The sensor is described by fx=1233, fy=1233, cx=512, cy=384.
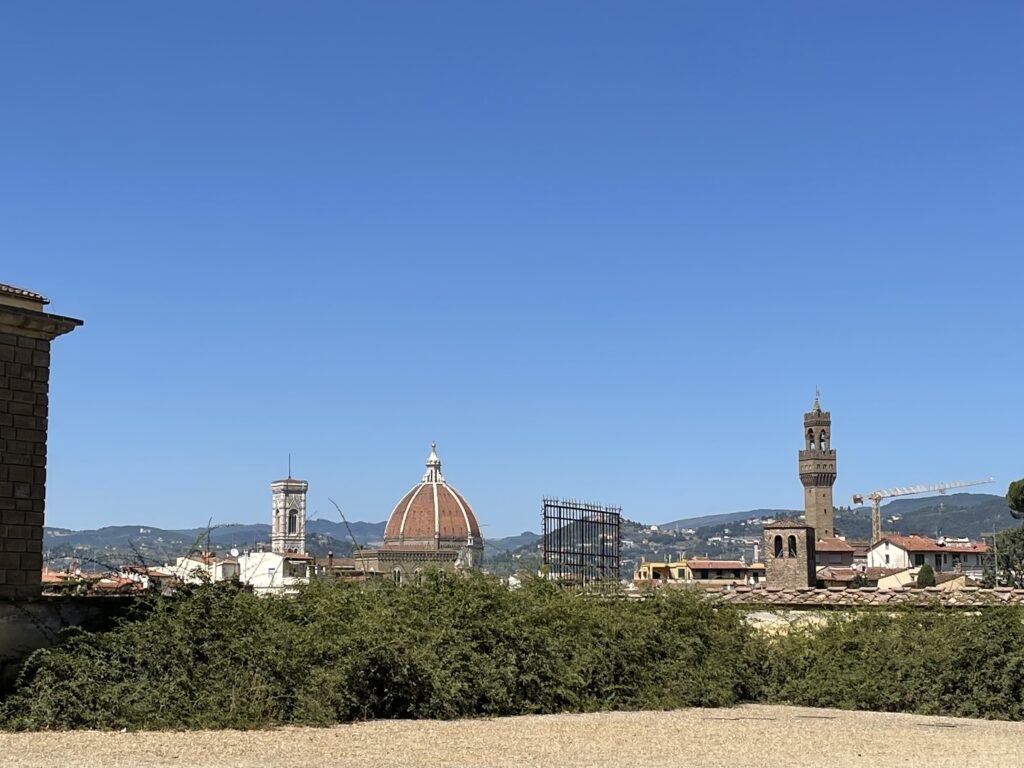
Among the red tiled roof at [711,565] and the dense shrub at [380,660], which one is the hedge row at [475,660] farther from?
the red tiled roof at [711,565]

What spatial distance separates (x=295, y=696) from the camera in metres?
13.1

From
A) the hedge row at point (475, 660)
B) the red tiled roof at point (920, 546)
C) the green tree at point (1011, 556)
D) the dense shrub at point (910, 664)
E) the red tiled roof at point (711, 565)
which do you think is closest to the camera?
the hedge row at point (475, 660)

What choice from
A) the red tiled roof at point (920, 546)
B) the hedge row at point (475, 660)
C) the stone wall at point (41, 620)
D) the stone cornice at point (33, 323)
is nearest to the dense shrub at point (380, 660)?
the hedge row at point (475, 660)

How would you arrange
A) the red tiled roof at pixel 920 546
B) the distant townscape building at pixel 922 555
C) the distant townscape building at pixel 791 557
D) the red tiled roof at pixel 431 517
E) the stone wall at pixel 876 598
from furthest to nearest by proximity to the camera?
1. the red tiled roof at pixel 431 517
2. the red tiled roof at pixel 920 546
3. the distant townscape building at pixel 922 555
4. the distant townscape building at pixel 791 557
5. the stone wall at pixel 876 598

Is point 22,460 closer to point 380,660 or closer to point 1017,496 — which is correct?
point 380,660

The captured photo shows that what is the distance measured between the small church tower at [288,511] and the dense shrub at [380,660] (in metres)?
135

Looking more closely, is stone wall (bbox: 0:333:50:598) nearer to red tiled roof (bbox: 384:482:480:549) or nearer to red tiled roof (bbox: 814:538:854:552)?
red tiled roof (bbox: 814:538:854:552)

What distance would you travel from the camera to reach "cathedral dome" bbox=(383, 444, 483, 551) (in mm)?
103875

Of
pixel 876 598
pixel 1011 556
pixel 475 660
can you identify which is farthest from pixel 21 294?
Answer: pixel 1011 556

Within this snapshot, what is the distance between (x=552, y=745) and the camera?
11766mm

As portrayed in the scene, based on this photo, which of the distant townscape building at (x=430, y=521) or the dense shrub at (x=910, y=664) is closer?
the dense shrub at (x=910, y=664)

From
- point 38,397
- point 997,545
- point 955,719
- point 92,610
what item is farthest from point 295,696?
point 997,545

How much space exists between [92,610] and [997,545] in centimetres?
6459

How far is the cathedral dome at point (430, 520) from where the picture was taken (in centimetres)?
10388
